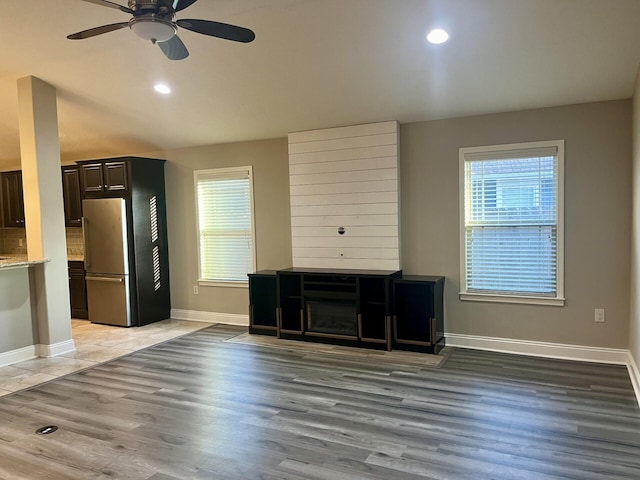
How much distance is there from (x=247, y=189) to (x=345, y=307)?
2061mm

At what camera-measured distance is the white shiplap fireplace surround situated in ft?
16.3

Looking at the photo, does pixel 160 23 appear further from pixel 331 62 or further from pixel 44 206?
pixel 44 206

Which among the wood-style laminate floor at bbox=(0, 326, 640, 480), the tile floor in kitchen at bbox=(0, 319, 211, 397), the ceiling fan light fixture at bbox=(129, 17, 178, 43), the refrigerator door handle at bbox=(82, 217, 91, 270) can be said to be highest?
→ the ceiling fan light fixture at bbox=(129, 17, 178, 43)

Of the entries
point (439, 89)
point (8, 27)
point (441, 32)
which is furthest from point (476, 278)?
point (8, 27)

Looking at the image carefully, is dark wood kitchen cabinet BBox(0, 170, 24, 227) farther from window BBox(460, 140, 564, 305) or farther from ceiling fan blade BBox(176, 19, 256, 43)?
window BBox(460, 140, 564, 305)

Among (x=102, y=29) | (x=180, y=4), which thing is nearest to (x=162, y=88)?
(x=102, y=29)

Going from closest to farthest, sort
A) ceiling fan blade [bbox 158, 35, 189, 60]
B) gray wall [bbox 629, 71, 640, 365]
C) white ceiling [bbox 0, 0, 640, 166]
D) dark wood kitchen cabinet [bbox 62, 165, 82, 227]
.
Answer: ceiling fan blade [bbox 158, 35, 189, 60]
white ceiling [bbox 0, 0, 640, 166]
gray wall [bbox 629, 71, 640, 365]
dark wood kitchen cabinet [bbox 62, 165, 82, 227]

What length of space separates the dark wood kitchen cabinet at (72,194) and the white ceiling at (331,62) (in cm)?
108

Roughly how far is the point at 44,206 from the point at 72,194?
1935 mm

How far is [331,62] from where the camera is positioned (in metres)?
3.95

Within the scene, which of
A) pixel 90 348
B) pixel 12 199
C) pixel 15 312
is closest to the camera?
pixel 15 312

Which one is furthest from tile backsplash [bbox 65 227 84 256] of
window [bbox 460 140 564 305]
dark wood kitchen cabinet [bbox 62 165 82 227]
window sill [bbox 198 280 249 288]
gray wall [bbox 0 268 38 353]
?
window [bbox 460 140 564 305]

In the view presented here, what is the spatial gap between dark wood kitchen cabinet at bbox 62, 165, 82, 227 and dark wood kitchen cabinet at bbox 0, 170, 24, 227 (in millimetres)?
1231

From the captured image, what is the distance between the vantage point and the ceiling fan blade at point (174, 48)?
9.88 ft
